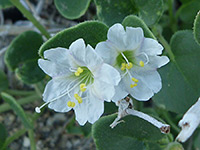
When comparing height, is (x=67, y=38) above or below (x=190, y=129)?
above

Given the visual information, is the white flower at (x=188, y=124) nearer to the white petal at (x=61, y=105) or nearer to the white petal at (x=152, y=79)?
the white petal at (x=152, y=79)

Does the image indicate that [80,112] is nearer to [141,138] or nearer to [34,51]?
[141,138]

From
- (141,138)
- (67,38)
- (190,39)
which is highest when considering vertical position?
(67,38)

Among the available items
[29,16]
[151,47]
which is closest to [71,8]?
[29,16]

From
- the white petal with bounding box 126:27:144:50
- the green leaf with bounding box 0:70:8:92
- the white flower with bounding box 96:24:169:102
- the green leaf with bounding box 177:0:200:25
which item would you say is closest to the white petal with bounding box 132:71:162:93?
the white flower with bounding box 96:24:169:102

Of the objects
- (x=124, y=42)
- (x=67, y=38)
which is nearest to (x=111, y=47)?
(x=124, y=42)

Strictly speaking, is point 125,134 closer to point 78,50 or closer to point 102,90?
point 102,90

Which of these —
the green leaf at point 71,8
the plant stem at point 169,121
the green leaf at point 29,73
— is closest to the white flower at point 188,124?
the plant stem at point 169,121
